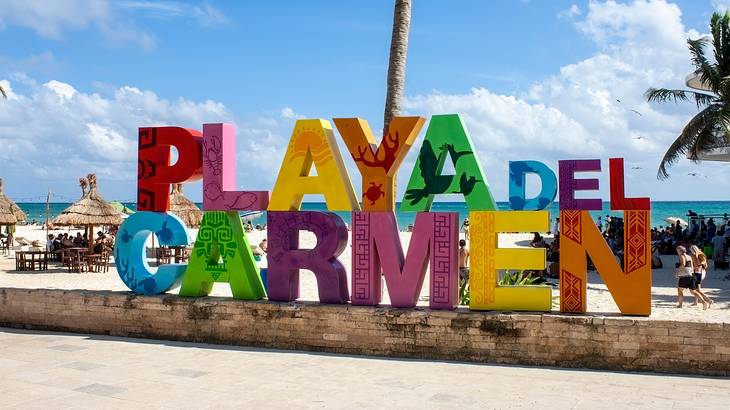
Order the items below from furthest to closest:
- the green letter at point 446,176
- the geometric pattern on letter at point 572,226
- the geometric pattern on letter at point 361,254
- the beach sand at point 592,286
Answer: the beach sand at point 592,286 < the geometric pattern on letter at point 361,254 < the green letter at point 446,176 < the geometric pattern on letter at point 572,226

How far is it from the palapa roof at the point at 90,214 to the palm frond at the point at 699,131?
63.3ft

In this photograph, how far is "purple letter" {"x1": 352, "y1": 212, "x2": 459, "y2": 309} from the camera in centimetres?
1193

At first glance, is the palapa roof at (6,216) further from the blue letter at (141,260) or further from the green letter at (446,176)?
the green letter at (446,176)

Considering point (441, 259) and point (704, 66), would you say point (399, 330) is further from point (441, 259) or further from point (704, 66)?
point (704, 66)

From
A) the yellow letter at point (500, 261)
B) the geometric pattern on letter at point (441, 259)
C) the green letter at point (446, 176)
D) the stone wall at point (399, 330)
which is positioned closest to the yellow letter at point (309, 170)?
the green letter at point (446, 176)

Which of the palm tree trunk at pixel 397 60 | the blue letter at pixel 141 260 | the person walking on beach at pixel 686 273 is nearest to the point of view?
the blue letter at pixel 141 260

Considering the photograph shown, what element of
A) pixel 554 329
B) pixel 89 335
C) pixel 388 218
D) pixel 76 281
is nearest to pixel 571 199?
pixel 554 329

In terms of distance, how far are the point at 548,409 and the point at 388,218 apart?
4682 millimetres

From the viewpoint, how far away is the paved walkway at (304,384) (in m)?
9.06

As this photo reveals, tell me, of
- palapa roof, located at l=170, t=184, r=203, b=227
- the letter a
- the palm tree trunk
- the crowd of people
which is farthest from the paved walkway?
palapa roof, located at l=170, t=184, r=203, b=227

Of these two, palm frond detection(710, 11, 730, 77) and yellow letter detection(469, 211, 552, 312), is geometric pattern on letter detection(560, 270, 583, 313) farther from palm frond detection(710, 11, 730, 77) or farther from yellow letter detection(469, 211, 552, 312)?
palm frond detection(710, 11, 730, 77)

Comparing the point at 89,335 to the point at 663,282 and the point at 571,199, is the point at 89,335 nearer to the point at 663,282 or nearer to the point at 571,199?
the point at 571,199

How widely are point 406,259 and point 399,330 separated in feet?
4.01

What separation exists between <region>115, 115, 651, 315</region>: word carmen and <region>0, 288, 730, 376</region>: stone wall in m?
0.37
